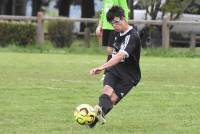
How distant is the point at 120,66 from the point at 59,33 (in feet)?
52.0

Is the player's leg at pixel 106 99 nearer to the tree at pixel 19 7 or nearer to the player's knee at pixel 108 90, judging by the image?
the player's knee at pixel 108 90

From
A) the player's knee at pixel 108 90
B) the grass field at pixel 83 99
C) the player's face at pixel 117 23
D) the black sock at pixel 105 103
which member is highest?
the player's face at pixel 117 23

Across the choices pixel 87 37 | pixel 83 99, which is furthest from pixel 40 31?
pixel 83 99

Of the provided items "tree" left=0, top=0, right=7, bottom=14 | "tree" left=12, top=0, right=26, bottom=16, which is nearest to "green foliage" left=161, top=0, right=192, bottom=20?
"tree" left=12, top=0, right=26, bottom=16

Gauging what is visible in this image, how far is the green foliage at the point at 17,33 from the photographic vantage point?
76.4 ft

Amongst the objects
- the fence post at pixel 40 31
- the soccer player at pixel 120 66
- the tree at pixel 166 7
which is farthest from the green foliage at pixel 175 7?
the soccer player at pixel 120 66

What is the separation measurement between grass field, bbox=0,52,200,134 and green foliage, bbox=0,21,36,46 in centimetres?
606

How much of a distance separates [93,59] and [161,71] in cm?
380

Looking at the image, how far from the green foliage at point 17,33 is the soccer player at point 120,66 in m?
15.5

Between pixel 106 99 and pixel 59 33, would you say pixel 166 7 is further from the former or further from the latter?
pixel 106 99

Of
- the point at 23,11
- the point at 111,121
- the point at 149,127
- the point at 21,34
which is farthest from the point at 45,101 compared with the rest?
the point at 23,11

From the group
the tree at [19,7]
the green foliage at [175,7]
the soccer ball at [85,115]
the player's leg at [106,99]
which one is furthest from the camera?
the tree at [19,7]

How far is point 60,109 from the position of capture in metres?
9.48

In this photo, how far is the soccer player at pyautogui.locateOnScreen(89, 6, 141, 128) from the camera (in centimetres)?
768
